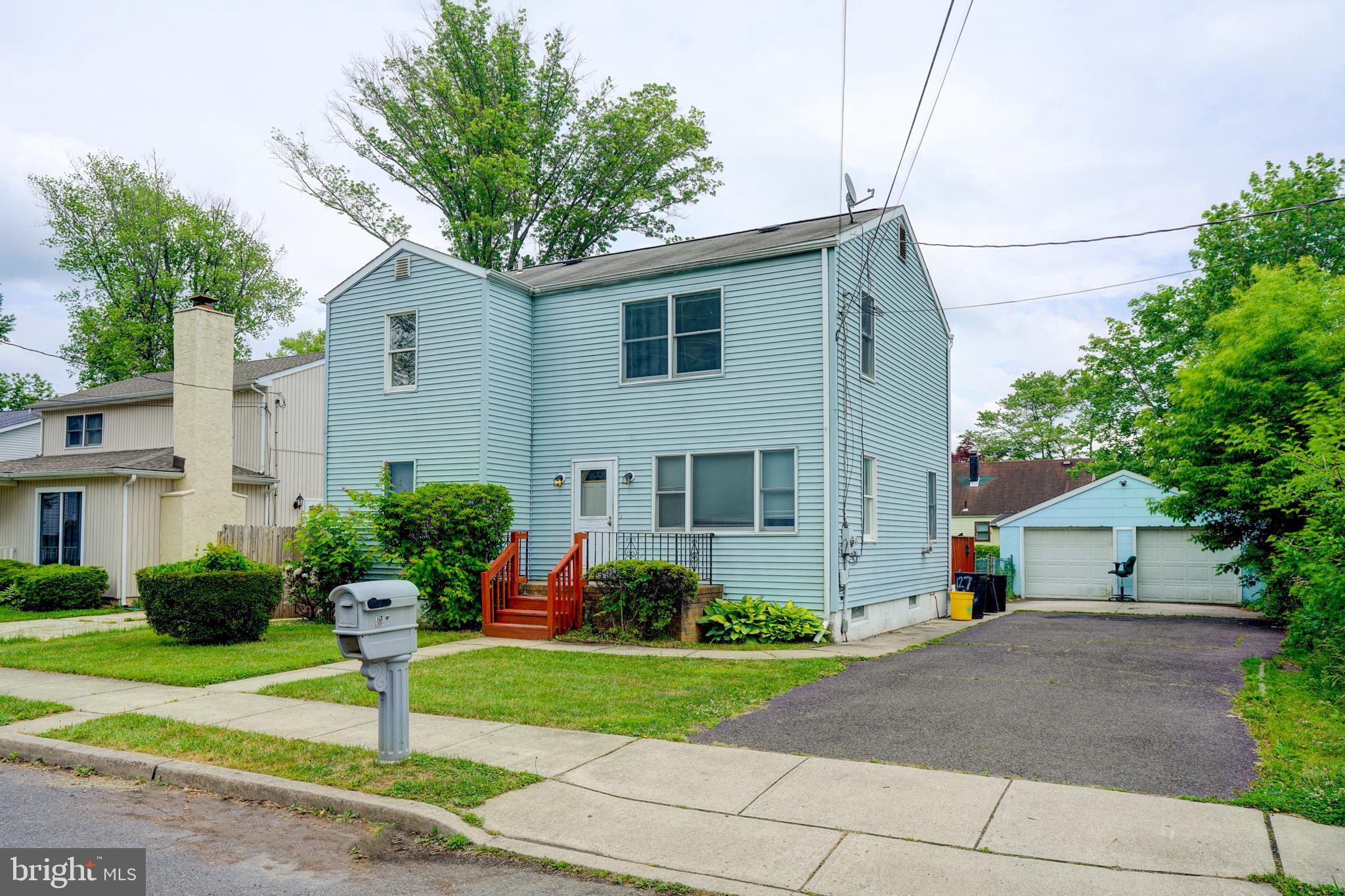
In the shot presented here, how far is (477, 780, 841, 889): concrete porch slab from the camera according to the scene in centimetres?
426

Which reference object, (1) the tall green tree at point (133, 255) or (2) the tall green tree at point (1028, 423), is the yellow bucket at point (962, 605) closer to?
(1) the tall green tree at point (133, 255)

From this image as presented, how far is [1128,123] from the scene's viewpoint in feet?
42.9

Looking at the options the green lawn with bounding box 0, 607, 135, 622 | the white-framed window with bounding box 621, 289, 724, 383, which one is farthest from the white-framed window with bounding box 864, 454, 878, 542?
the green lawn with bounding box 0, 607, 135, 622

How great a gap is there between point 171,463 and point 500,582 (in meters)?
9.93

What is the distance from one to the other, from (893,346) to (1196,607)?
40.9 ft

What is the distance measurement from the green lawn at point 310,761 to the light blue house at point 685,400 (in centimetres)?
776

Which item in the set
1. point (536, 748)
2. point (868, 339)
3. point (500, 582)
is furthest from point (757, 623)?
point (536, 748)

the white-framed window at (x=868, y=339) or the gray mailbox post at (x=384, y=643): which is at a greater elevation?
the white-framed window at (x=868, y=339)

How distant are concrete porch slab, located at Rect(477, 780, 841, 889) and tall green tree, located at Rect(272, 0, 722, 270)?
26.1 meters

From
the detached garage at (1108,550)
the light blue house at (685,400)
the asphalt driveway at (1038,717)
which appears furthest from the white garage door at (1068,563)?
the asphalt driveway at (1038,717)

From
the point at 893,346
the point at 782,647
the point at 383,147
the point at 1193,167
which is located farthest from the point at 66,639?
the point at 383,147

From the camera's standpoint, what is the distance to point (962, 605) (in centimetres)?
1795

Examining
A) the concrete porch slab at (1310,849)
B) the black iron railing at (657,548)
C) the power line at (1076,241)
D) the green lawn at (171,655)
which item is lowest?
the green lawn at (171,655)

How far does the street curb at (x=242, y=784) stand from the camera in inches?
191
